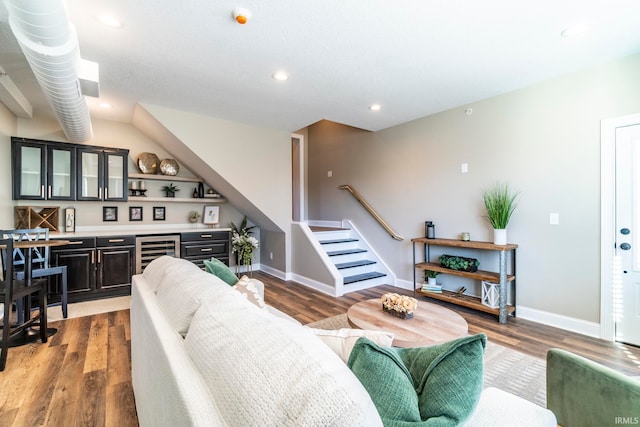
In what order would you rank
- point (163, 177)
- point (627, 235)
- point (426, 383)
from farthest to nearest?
point (163, 177), point (627, 235), point (426, 383)

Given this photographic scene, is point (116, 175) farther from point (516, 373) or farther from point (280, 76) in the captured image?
point (516, 373)

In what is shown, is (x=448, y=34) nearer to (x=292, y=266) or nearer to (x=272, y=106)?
(x=272, y=106)

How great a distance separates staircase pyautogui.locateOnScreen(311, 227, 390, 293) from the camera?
14.8 feet

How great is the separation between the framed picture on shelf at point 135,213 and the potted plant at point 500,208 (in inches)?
201

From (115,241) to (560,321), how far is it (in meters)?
5.42

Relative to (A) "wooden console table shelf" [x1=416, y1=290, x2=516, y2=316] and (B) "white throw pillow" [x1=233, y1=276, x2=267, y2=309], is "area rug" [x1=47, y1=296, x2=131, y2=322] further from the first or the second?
(A) "wooden console table shelf" [x1=416, y1=290, x2=516, y2=316]

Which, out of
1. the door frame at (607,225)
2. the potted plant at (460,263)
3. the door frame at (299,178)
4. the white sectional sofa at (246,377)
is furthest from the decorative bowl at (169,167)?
the door frame at (607,225)

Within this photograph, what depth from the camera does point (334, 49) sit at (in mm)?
2422

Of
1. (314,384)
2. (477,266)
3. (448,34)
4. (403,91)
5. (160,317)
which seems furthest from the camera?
(477,266)

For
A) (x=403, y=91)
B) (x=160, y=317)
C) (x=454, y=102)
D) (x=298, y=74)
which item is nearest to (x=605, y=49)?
(x=454, y=102)

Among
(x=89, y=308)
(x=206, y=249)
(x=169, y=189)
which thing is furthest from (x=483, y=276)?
(x=169, y=189)

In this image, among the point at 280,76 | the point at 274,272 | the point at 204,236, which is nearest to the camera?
the point at 280,76

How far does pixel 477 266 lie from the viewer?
3.57m

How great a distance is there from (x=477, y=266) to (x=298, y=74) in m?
3.00
